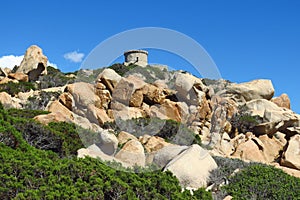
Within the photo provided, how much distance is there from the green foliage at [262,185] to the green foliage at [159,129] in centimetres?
592

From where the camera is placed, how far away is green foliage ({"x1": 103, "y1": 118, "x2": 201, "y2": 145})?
1970 cm

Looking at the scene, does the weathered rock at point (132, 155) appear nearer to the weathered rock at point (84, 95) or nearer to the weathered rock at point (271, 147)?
the weathered rock at point (84, 95)

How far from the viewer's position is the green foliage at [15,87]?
2549 centimetres

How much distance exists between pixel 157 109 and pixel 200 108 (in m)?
2.15

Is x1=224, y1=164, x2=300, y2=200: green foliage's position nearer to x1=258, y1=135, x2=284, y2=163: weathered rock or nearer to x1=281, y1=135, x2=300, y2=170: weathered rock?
x1=281, y1=135, x2=300, y2=170: weathered rock

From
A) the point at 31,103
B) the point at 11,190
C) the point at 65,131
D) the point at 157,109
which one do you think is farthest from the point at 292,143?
the point at 11,190

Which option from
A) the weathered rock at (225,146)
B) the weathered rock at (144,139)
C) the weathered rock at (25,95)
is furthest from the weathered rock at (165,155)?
the weathered rock at (25,95)

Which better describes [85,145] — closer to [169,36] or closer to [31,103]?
[169,36]

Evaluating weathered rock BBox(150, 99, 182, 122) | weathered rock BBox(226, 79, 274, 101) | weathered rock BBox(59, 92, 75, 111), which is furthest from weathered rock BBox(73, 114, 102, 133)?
weathered rock BBox(226, 79, 274, 101)

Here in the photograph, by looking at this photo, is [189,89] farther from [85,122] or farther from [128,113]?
[85,122]

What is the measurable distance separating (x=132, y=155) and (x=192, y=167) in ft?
6.08

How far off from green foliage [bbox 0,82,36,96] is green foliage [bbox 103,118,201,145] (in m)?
7.55

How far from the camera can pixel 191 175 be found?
42.2 ft

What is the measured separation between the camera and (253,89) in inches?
1227
